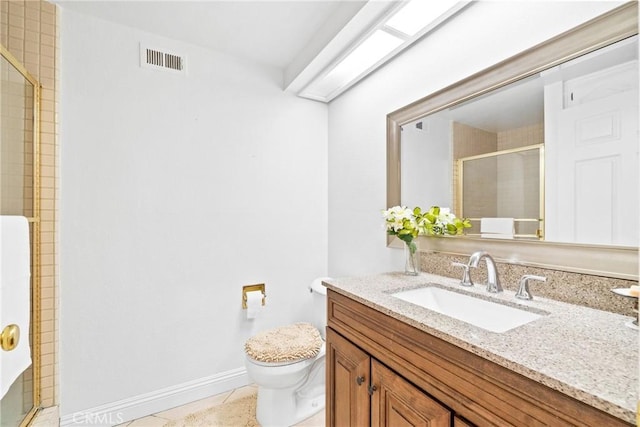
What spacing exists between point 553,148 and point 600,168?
156mm

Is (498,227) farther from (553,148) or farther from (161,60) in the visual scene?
(161,60)

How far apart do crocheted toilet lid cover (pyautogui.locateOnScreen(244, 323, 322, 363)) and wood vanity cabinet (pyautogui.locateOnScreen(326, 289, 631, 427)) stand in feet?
0.93

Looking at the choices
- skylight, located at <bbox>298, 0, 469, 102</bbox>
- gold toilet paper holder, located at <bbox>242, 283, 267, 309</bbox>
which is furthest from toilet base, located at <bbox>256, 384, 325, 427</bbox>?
skylight, located at <bbox>298, 0, 469, 102</bbox>

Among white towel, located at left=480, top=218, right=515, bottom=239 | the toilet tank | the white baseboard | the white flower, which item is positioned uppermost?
the white flower

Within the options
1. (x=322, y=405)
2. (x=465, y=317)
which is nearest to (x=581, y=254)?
(x=465, y=317)

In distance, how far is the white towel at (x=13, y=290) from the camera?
37.6 inches

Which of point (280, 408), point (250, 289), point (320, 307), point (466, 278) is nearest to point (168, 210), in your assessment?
point (250, 289)

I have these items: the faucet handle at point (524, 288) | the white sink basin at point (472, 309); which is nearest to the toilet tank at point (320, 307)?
the white sink basin at point (472, 309)

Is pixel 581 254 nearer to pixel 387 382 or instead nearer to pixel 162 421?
pixel 387 382

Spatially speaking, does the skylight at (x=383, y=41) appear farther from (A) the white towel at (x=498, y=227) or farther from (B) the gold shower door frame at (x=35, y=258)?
(B) the gold shower door frame at (x=35, y=258)

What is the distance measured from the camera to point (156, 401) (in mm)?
1721

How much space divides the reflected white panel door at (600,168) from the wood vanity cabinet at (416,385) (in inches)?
25.2

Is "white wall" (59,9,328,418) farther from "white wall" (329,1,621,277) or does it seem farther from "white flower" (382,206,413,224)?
"white flower" (382,206,413,224)

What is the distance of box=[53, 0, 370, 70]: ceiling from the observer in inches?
59.6
